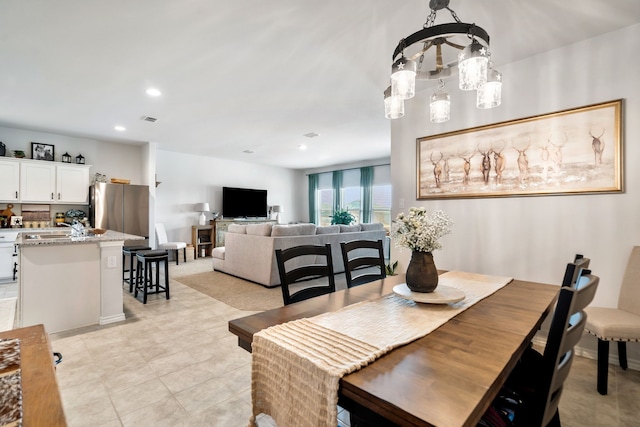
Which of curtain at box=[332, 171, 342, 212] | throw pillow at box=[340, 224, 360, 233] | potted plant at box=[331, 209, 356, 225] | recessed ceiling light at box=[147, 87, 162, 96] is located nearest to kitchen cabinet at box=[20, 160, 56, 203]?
recessed ceiling light at box=[147, 87, 162, 96]

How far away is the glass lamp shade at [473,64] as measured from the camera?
149 cm

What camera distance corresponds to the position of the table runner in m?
0.85

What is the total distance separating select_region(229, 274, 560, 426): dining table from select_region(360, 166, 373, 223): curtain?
6.95 m

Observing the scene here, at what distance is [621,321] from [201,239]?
7792 mm

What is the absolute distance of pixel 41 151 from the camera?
18.0 ft

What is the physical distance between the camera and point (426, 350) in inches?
39.1

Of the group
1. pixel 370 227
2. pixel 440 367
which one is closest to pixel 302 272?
pixel 440 367

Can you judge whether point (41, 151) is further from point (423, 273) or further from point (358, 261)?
point (423, 273)

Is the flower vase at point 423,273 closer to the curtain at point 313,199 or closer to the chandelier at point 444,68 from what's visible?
the chandelier at point 444,68

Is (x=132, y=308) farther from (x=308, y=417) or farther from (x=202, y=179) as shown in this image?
(x=202, y=179)

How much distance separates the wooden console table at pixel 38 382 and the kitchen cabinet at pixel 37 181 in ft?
19.4

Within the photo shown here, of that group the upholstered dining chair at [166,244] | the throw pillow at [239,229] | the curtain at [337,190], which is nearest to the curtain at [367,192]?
the curtain at [337,190]

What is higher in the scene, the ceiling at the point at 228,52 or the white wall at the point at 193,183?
the ceiling at the point at 228,52

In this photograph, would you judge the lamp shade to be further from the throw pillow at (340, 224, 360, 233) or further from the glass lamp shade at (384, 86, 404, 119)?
the glass lamp shade at (384, 86, 404, 119)
